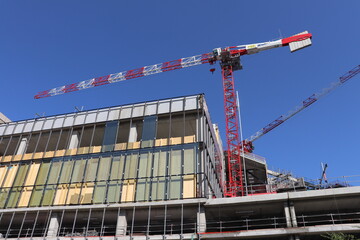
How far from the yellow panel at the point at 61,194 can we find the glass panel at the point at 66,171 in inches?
26.7

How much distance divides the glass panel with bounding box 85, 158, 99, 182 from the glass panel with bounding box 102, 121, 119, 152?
159 centimetres

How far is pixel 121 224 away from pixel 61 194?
7998 mm

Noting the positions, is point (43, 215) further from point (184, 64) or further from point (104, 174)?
point (184, 64)

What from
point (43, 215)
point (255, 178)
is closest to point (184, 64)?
point (255, 178)

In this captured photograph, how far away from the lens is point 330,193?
24.8 meters

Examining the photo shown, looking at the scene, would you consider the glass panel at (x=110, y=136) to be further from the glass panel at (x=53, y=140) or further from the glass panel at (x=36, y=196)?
the glass panel at (x=36, y=196)

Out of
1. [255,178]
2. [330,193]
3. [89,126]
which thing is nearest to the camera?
[330,193]

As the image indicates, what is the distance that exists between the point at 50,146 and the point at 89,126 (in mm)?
6904

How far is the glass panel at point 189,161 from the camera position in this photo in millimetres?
28562

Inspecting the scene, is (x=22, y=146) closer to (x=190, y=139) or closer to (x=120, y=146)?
(x=120, y=146)

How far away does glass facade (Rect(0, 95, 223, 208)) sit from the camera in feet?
94.8

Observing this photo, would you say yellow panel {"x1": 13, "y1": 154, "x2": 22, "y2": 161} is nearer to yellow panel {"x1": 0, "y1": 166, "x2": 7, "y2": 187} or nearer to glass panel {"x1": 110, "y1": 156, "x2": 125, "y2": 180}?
yellow panel {"x1": 0, "y1": 166, "x2": 7, "y2": 187}

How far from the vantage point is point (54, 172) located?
32938 millimetres

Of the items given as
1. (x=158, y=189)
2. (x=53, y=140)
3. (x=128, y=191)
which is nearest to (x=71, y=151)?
(x=53, y=140)
